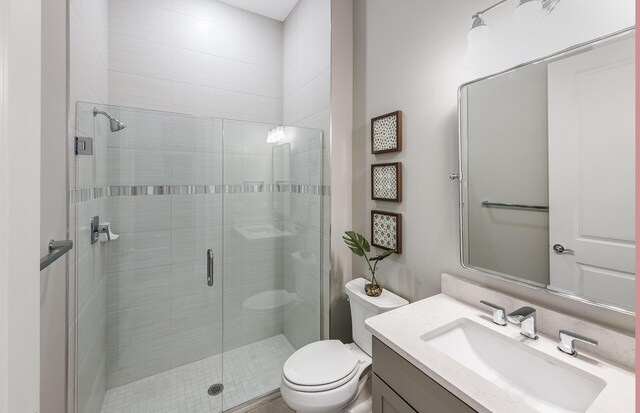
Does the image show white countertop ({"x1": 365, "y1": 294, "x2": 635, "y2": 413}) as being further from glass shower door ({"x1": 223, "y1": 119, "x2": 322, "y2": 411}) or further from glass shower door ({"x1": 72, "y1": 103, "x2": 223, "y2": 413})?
glass shower door ({"x1": 72, "y1": 103, "x2": 223, "y2": 413})

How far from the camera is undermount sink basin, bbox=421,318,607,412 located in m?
0.79

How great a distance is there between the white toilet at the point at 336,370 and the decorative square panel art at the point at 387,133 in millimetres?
833

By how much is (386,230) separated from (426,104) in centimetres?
71

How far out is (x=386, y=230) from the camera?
64.0 inches

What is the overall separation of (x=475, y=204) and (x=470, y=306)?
0.44m

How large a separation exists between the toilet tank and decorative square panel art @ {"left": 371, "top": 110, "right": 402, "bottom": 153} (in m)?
0.82

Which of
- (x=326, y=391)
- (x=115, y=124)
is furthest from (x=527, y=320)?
(x=115, y=124)

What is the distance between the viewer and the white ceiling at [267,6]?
2.28m

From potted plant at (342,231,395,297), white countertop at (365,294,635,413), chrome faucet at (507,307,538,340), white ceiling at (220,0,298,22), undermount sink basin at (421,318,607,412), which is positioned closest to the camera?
white countertop at (365,294,635,413)

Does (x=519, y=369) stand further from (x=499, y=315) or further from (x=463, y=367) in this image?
(x=463, y=367)

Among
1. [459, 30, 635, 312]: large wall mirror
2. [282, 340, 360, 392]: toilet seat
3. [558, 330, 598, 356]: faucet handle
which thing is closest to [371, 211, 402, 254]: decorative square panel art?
[459, 30, 635, 312]: large wall mirror

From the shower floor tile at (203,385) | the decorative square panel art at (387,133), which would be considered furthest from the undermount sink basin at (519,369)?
the shower floor tile at (203,385)

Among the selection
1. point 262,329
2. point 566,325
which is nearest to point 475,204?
point 566,325

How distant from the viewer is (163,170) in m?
1.84
